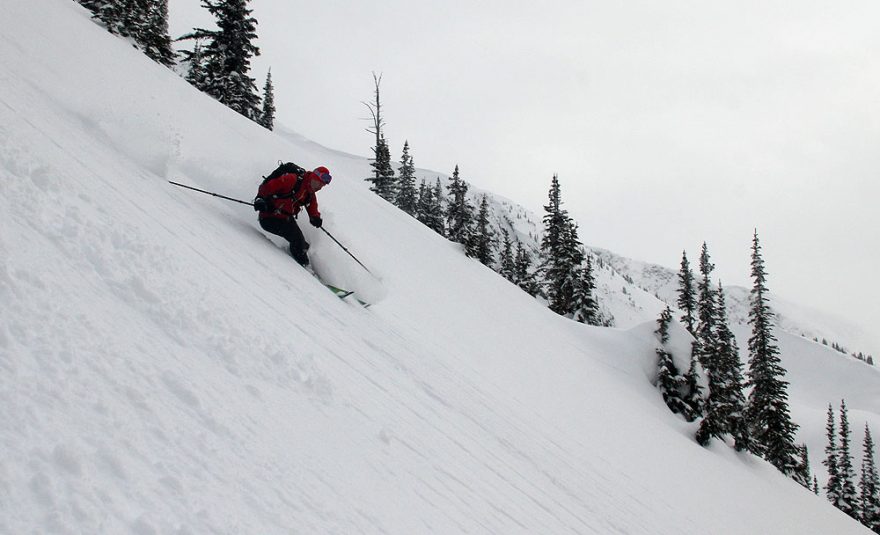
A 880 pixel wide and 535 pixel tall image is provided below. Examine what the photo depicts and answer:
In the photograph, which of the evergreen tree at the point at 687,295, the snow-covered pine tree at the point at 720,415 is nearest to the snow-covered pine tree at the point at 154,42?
the snow-covered pine tree at the point at 720,415

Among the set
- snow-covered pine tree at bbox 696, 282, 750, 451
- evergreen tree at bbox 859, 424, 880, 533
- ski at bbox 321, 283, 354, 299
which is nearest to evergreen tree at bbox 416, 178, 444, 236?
snow-covered pine tree at bbox 696, 282, 750, 451

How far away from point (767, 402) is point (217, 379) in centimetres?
3879

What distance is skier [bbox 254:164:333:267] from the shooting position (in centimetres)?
862

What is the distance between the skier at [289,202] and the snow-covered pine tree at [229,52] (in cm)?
2461

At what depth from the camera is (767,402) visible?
33812 millimetres

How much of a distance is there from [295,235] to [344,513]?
253 inches

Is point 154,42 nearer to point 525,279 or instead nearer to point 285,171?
point 285,171

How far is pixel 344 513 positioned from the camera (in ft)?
9.41

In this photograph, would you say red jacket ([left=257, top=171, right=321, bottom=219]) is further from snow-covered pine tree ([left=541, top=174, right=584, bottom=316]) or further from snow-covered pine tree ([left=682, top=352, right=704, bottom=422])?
snow-covered pine tree ([left=541, top=174, right=584, bottom=316])

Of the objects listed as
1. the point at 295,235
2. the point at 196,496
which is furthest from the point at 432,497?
the point at 295,235

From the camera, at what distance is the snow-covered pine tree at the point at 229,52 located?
3016cm

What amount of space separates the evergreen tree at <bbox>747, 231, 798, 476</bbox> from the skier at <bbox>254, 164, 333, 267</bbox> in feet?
99.7

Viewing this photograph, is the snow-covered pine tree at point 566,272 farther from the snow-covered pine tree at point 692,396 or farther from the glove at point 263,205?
the glove at point 263,205

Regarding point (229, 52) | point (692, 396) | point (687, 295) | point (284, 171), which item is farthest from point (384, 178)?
point (284, 171)
